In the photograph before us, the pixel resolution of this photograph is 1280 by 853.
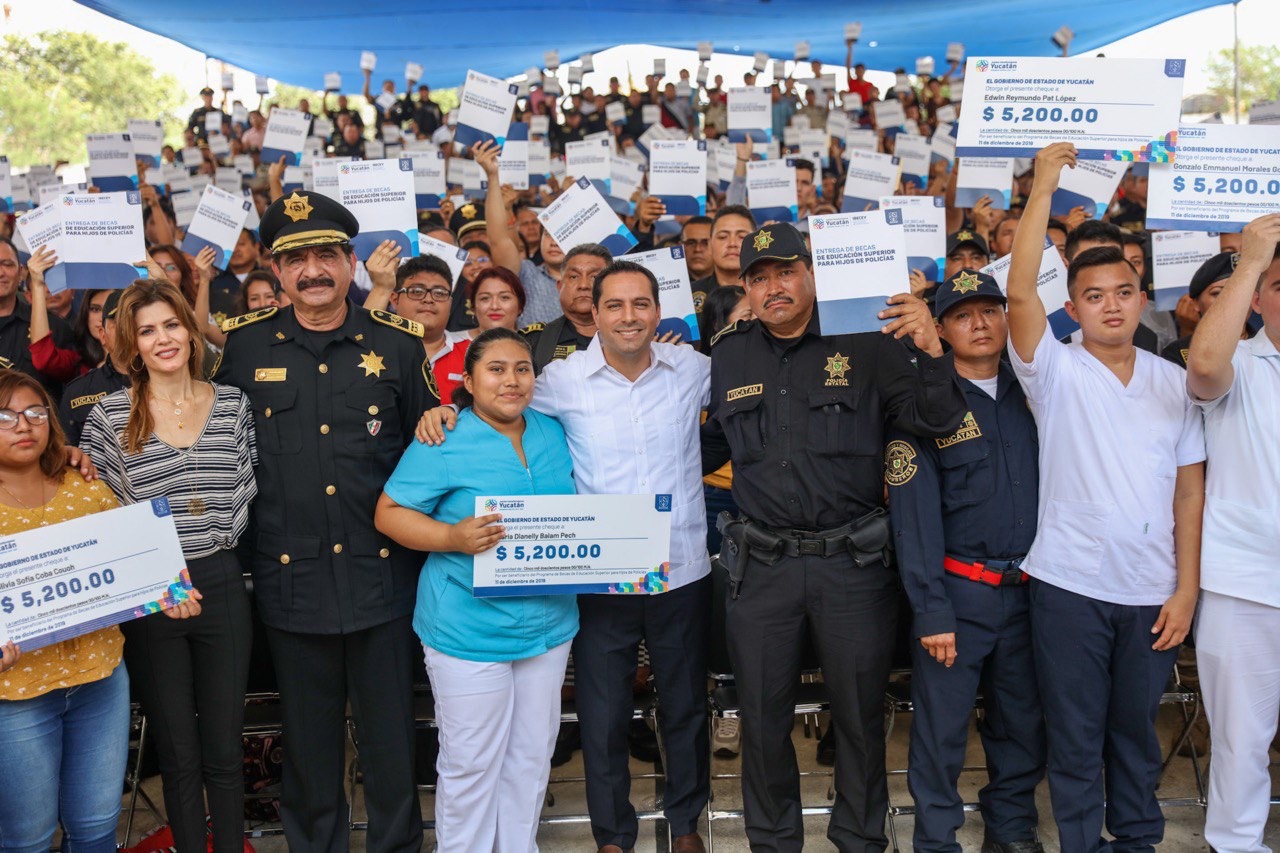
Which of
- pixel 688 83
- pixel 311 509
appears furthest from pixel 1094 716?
pixel 688 83

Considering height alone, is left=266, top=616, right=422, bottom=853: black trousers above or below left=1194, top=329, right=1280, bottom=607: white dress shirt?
below

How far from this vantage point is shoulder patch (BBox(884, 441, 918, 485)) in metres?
3.57

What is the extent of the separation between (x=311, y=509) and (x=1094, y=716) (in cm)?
263

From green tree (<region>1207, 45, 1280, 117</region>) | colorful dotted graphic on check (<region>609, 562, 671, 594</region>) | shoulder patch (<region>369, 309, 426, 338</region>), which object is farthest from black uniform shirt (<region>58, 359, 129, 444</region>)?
green tree (<region>1207, 45, 1280, 117</region>)

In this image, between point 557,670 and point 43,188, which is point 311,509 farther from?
point 43,188

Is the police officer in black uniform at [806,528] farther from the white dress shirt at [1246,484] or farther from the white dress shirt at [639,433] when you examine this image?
the white dress shirt at [1246,484]

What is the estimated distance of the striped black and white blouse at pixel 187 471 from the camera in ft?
11.0

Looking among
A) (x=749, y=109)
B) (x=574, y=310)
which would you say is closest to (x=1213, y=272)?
(x=574, y=310)

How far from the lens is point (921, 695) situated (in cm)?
372

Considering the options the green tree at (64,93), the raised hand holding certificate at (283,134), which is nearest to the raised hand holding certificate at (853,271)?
the raised hand holding certificate at (283,134)

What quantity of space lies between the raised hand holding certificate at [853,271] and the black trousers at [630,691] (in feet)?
3.64

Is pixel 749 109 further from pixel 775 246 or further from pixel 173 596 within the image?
pixel 173 596

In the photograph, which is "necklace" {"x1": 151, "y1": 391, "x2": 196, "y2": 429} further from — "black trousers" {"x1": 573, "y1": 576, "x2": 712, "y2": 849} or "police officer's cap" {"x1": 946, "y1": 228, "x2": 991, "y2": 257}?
"police officer's cap" {"x1": 946, "y1": 228, "x2": 991, "y2": 257}

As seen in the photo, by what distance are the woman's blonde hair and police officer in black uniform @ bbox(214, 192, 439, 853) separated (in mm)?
285
